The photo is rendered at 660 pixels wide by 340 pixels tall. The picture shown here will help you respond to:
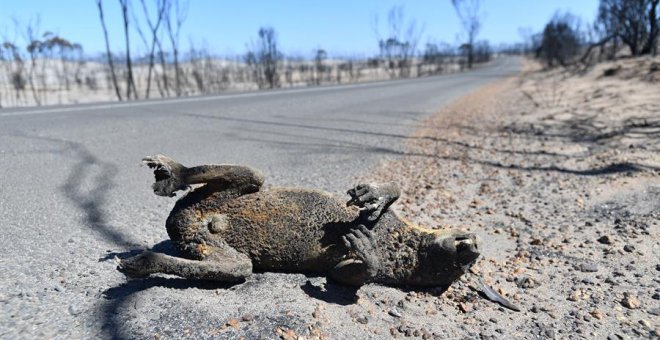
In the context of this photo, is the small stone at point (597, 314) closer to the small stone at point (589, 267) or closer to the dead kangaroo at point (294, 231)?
the small stone at point (589, 267)

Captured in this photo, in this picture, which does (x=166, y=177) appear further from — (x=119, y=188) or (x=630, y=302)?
(x=630, y=302)

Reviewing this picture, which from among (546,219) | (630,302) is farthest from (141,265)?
(546,219)

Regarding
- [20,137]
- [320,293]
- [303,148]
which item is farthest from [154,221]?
[20,137]

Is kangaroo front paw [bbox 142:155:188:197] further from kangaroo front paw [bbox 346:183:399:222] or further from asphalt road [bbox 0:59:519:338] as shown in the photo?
kangaroo front paw [bbox 346:183:399:222]

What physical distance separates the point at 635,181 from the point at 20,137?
8.07 m

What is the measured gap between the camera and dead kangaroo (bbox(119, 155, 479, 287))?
273 centimetres

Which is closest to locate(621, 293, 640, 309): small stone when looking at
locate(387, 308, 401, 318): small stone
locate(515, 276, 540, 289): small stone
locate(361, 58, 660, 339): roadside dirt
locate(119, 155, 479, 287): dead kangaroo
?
locate(361, 58, 660, 339): roadside dirt

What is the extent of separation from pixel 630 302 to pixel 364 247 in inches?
67.9

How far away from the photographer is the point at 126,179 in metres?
5.14

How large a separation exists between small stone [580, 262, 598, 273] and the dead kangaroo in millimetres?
1203

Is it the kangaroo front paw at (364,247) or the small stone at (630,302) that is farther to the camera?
the small stone at (630,302)

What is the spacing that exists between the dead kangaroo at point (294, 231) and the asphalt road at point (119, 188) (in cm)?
22

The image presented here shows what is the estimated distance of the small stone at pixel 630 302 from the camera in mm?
2954

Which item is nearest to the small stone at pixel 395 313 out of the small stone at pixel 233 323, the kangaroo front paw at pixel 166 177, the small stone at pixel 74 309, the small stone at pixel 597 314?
the small stone at pixel 233 323
